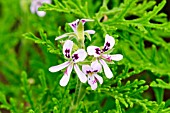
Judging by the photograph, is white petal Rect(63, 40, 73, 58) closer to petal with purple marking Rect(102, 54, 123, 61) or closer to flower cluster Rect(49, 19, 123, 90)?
flower cluster Rect(49, 19, 123, 90)

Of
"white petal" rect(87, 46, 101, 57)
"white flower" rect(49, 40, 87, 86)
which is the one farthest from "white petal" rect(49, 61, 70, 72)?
"white petal" rect(87, 46, 101, 57)

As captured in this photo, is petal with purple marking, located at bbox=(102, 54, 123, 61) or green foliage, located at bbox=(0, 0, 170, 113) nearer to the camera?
petal with purple marking, located at bbox=(102, 54, 123, 61)

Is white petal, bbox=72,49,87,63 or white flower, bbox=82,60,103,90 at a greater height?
white petal, bbox=72,49,87,63

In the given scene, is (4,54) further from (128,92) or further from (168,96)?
(168,96)

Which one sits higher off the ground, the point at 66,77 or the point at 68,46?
the point at 68,46

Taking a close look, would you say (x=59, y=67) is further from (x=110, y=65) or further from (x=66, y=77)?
(x=110, y=65)

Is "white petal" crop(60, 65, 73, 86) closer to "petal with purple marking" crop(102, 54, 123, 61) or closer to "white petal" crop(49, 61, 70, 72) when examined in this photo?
"white petal" crop(49, 61, 70, 72)

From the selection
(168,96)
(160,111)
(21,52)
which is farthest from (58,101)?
(168,96)

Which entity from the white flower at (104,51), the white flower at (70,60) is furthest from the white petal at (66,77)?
the white flower at (104,51)

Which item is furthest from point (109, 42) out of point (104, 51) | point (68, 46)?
point (68, 46)

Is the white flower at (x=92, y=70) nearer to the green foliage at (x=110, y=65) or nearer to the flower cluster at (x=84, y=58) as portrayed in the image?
the flower cluster at (x=84, y=58)

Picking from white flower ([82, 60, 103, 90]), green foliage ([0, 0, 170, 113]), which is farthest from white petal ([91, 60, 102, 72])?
green foliage ([0, 0, 170, 113])
